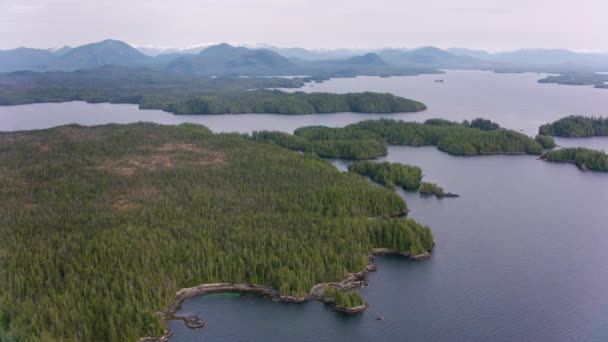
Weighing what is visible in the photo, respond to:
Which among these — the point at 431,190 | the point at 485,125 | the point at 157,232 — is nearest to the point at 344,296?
the point at 157,232

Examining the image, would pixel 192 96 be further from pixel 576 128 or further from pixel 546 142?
pixel 576 128

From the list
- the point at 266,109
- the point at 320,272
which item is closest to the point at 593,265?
the point at 320,272

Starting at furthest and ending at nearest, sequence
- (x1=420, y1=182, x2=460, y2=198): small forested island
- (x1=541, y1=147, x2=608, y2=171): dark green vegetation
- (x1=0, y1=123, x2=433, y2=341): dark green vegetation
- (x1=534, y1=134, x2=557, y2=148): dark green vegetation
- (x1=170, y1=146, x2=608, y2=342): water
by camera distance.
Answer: (x1=534, y1=134, x2=557, y2=148): dark green vegetation
(x1=541, y1=147, x2=608, y2=171): dark green vegetation
(x1=420, y1=182, x2=460, y2=198): small forested island
(x1=170, y1=146, x2=608, y2=342): water
(x1=0, y1=123, x2=433, y2=341): dark green vegetation

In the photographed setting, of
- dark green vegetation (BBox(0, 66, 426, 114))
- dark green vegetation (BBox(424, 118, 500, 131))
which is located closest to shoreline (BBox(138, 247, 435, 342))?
dark green vegetation (BBox(424, 118, 500, 131))

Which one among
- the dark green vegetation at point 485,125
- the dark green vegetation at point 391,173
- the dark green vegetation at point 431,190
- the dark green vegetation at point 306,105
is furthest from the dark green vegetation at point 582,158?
the dark green vegetation at point 306,105

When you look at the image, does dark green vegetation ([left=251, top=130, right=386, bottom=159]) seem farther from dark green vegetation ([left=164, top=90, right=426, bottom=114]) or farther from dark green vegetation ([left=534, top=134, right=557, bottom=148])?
dark green vegetation ([left=164, top=90, right=426, bottom=114])

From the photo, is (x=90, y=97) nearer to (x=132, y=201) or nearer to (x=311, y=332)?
(x=132, y=201)

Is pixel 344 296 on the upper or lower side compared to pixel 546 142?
lower
